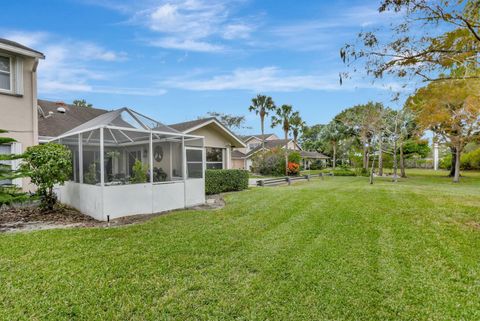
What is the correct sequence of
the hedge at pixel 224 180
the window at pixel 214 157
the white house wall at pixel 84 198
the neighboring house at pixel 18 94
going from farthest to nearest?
the window at pixel 214 157 → the hedge at pixel 224 180 → the neighboring house at pixel 18 94 → the white house wall at pixel 84 198

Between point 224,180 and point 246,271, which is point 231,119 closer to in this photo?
point 224,180

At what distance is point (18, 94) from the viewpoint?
9.61m

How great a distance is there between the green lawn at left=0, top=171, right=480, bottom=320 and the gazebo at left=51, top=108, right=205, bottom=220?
1.22 meters

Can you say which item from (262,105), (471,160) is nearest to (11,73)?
(262,105)

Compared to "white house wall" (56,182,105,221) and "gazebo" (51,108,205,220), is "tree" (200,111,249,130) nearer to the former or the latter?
"gazebo" (51,108,205,220)

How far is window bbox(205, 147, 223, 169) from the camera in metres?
15.7

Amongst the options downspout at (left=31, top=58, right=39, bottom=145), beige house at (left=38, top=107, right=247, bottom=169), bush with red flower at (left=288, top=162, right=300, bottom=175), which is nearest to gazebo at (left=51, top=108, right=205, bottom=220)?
downspout at (left=31, top=58, right=39, bottom=145)

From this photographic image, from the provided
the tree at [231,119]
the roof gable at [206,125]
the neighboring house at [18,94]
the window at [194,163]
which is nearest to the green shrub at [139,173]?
the window at [194,163]

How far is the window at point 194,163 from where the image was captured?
31.0 ft

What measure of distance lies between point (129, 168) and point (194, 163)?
246 cm

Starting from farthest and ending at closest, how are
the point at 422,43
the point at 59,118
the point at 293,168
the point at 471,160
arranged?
the point at 471,160 < the point at 293,168 < the point at 59,118 < the point at 422,43

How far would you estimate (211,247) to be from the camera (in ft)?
16.4

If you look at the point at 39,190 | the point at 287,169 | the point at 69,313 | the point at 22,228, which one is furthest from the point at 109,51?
the point at 287,169

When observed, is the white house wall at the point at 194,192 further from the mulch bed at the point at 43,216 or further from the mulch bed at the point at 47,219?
the mulch bed at the point at 43,216
